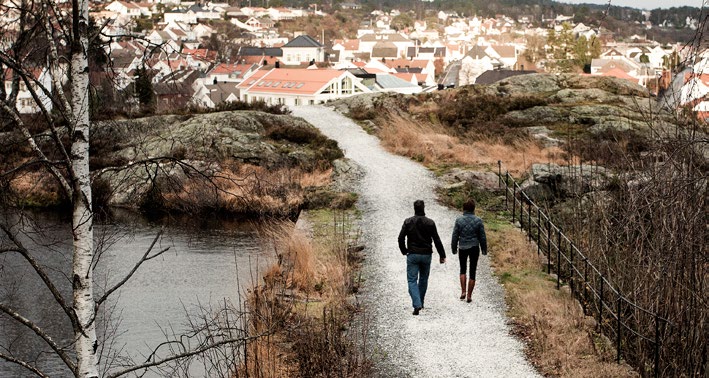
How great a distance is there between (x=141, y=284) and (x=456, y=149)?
12218 mm

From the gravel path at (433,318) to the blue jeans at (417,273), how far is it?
29 centimetres

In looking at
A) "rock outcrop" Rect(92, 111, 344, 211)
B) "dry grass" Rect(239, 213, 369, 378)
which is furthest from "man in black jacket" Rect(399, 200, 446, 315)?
"rock outcrop" Rect(92, 111, 344, 211)

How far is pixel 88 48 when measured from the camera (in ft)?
22.2

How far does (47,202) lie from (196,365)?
15.7m

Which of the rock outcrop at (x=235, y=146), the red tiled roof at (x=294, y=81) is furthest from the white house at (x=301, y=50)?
the rock outcrop at (x=235, y=146)

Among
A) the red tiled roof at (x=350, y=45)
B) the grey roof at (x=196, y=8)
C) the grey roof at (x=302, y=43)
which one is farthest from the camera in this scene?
the grey roof at (x=196, y=8)

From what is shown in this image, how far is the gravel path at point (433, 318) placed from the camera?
10.3 m

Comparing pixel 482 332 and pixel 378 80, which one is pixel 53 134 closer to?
pixel 482 332

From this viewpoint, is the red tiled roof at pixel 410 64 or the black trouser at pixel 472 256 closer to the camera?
the black trouser at pixel 472 256

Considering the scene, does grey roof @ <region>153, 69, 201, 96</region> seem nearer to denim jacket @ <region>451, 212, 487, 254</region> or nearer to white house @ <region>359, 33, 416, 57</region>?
denim jacket @ <region>451, 212, 487, 254</region>

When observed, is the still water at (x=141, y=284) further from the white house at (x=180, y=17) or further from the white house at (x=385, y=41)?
the white house at (x=180, y=17)

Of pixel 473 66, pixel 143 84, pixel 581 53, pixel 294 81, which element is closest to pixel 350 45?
pixel 473 66

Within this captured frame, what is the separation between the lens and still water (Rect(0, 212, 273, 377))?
43.4 feet

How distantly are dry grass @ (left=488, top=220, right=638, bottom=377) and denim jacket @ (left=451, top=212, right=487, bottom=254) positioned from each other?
108 centimetres
